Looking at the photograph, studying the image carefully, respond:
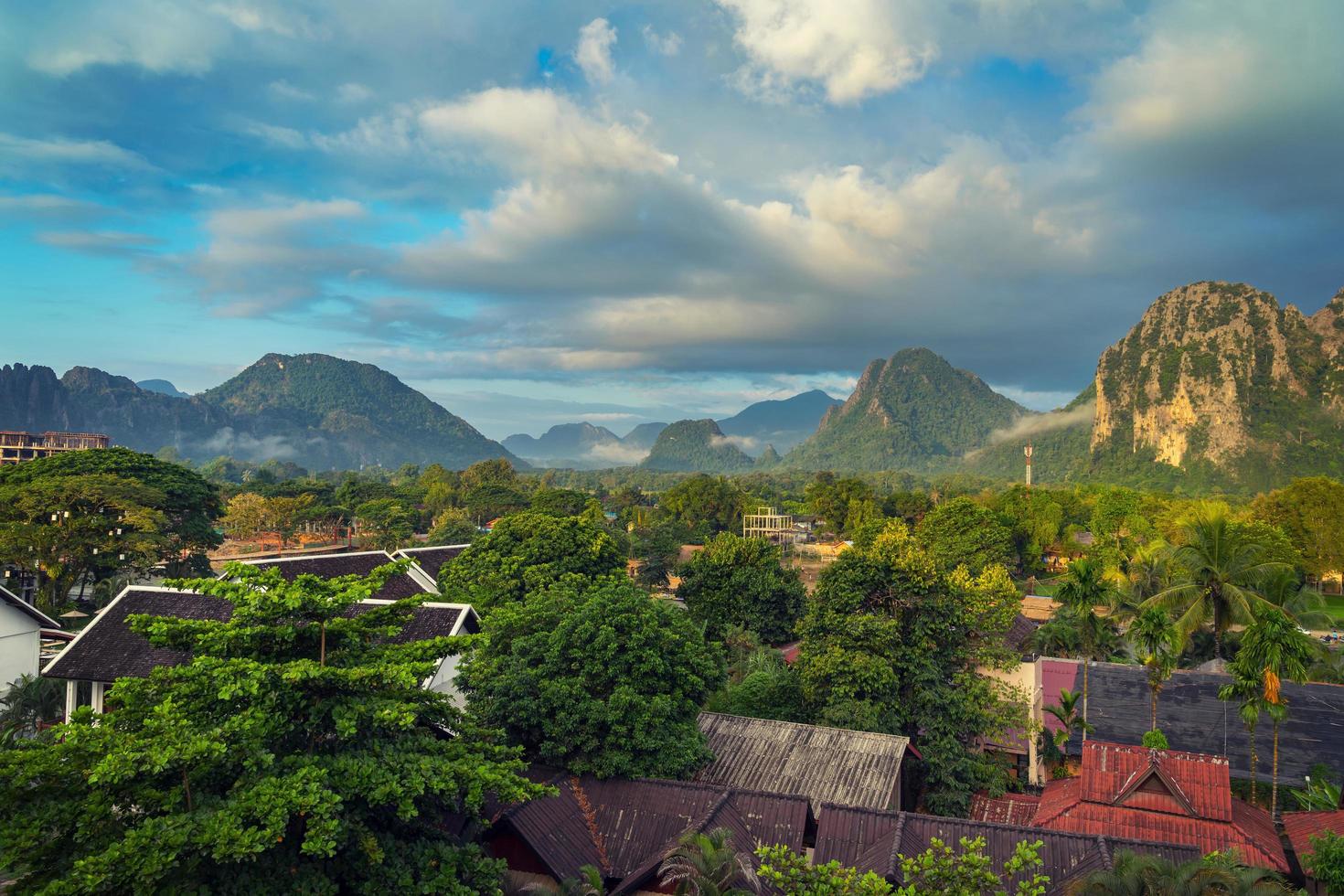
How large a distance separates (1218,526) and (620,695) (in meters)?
22.9

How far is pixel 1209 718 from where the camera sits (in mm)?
21734

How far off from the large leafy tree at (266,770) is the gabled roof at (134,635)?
748 centimetres

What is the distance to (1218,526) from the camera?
27.2m

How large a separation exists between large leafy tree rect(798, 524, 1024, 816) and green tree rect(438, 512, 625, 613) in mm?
8960

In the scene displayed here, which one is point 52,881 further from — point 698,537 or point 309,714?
point 698,537

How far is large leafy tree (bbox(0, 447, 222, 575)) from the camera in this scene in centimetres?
3912

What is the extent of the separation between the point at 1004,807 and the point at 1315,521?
44.7 metres

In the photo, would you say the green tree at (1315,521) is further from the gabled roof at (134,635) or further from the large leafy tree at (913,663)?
the gabled roof at (134,635)

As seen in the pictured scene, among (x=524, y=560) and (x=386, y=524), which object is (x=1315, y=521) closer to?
(x=524, y=560)

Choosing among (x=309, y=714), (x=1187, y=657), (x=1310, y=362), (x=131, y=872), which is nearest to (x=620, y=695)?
(x=309, y=714)

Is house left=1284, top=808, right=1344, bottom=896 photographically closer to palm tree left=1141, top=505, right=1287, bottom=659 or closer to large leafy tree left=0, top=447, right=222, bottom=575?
palm tree left=1141, top=505, right=1287, bottom=659

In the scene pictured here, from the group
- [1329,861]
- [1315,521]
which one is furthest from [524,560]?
[1315,521]

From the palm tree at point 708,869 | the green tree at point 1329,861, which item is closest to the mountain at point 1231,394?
the green tree at point 1329,861

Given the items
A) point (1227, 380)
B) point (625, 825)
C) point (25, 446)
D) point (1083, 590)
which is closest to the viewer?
point (625, 825)
